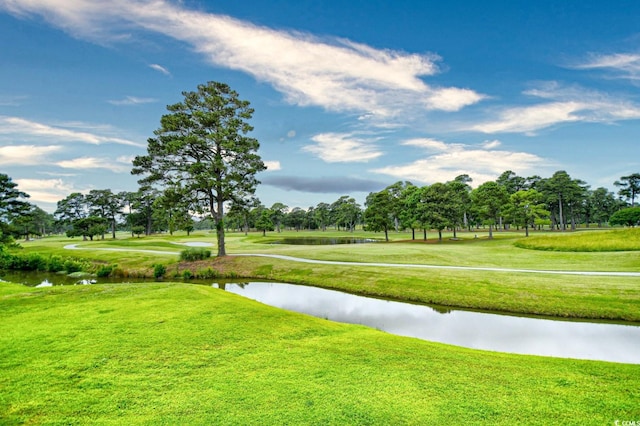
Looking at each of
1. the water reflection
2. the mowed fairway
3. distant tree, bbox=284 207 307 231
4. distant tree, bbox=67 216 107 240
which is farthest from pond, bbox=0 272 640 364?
distant tree, bbox=284 207 307 231

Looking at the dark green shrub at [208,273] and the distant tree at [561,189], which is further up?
the distant tree at [561,189]

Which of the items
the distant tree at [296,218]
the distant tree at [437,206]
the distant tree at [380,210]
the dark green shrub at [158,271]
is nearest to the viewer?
the dark green shrub at [158,271]

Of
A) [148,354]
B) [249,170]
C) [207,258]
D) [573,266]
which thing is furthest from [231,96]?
[573,266]

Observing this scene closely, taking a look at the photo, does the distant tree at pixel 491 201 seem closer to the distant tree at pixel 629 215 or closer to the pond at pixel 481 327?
the distant tree at pixel 629 215

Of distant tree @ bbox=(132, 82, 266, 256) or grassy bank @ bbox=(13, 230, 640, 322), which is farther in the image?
distant tree @ bbox=(132, 82, 266, 256)

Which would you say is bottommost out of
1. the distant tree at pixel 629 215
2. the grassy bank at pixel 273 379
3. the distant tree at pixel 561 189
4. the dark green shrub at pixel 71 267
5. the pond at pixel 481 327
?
the pond at pixel 481 327

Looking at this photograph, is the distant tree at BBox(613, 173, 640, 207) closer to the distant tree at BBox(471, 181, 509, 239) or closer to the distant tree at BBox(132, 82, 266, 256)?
the distant tree at BBox(471, 181, 509, 239)

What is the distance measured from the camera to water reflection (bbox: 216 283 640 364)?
10.1 meters

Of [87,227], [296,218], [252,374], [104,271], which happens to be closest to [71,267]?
[104,271]

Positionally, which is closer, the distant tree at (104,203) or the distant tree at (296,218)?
the distant tree at (104,203)

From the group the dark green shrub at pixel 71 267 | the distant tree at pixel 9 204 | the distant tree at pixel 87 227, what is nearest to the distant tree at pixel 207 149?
the dark green shrub at pixel 71 267

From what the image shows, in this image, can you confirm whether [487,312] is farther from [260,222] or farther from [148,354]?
[260,222]

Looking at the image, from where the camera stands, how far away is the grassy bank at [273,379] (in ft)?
15.8

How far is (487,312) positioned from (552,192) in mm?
81527
